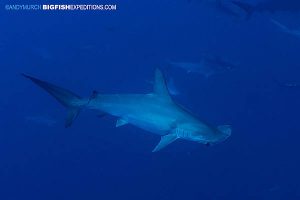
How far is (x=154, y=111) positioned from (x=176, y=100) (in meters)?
11.6

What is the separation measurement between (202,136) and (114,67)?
68.6 feet

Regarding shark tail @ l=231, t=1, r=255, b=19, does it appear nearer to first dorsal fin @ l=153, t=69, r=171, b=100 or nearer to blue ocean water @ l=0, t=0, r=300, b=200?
blue ocean water @ l=0, t=0, r=300, b=200

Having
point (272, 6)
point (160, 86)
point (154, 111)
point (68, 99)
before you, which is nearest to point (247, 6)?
point (272, 6)

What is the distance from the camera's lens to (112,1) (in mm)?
28766

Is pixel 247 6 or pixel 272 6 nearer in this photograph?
pixel 247 6

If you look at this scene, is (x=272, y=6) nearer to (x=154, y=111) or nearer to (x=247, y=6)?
(x=247, y=6)

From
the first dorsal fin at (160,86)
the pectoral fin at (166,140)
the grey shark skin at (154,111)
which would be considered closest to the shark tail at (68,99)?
the grey shark skin at (154,111)

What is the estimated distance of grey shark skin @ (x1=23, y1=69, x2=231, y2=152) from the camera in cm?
538

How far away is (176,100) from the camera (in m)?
17.1

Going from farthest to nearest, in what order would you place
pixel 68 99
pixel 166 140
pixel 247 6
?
pixel 247 6 < pixel 68 99 < pixel 166 140

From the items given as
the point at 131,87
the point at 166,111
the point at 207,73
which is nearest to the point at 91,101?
the point at 166,111

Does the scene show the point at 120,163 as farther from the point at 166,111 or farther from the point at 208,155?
the point at 166,111

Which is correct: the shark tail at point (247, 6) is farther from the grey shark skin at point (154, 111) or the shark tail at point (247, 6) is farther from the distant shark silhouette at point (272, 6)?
the grey shark skin at point (154, 111)

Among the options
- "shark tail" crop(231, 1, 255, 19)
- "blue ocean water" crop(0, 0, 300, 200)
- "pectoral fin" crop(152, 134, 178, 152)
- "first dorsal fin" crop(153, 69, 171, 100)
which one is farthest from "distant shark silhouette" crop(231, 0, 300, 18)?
"pectoral fin" crop(152, 134, 178, 152)
